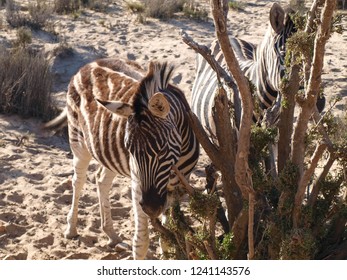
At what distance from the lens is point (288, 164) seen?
3496 millimetres

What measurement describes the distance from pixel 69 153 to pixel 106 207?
6.11ft

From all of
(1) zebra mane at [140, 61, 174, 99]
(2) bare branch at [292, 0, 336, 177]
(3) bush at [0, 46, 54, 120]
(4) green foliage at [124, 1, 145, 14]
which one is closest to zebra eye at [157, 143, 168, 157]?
(1) zebra mane at [140, 61, 174, 99]

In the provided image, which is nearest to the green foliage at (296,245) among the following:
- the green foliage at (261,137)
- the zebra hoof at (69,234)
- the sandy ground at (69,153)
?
the green foliage at (261,137)

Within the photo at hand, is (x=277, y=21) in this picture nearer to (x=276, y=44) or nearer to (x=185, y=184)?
(x=276, y=44)

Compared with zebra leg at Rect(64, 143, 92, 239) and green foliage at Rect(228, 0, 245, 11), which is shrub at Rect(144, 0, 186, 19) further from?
zebra leg at Rect(64, 143, 92, 239)

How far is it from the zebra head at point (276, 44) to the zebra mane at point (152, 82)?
4.14 feet

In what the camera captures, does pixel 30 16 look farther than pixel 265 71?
Yes

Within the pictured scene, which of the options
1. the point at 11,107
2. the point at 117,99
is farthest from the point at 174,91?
the point at 11,107

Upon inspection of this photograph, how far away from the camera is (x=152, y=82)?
Answer: 3.99m

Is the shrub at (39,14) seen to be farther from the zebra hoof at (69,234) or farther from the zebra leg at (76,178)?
the zebra hoof at (69,234)

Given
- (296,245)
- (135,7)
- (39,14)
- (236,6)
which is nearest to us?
(296,245)

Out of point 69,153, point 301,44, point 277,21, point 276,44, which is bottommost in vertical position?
point 69,153

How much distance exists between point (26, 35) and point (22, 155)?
422 cm

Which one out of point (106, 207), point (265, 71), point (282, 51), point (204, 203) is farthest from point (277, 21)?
point (204, 203)
